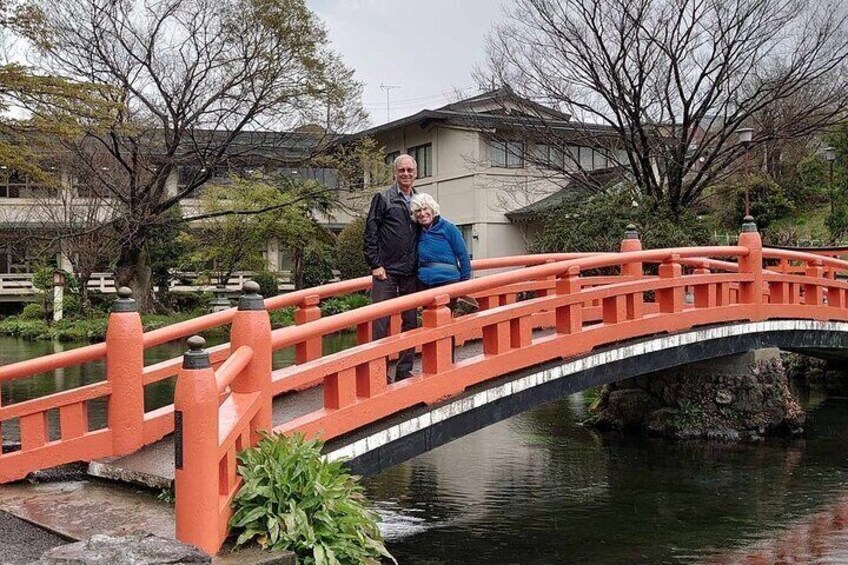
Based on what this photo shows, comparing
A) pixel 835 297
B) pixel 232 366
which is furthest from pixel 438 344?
pixel 835 297

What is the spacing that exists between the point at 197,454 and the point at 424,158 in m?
28.4

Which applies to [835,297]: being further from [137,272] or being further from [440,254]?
[137,272]

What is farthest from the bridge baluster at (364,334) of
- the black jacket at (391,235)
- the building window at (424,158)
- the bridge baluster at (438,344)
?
the building window at (424,158)

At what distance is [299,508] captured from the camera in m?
4.74

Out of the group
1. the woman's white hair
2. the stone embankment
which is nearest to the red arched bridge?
the woman's white hair

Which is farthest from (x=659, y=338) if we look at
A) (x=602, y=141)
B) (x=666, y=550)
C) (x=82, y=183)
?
(x=82, y=183)

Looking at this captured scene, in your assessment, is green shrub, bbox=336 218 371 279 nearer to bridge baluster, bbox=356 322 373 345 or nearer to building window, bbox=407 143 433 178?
building window, bbox=407 143 433 178

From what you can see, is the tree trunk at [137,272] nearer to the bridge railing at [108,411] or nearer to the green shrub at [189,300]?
the green shrub at [189,300]

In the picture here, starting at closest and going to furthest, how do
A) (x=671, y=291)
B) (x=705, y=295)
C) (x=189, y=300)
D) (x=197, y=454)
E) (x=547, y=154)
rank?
1. (x=197, y=454)
2. (x=671, y=291)
3. (x=705, y=295)
4. (x=547, y=154)
5. (x=189, y=300)

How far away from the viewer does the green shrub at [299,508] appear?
4.63 m

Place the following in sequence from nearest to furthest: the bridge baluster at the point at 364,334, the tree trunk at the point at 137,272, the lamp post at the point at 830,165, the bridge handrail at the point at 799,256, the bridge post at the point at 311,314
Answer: the bridge baluster at the point at 364,334, the bridge post at the point at 311,314, the bridge handrail at the point at 799,256, the lamp post at the point at 830,165, the tree trunk at the point at 137,272

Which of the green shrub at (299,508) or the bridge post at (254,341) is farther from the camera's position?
the bridge post at (254,341)

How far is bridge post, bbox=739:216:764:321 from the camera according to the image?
10.2 meters

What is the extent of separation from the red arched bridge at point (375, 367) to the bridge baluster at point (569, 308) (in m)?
0.01
